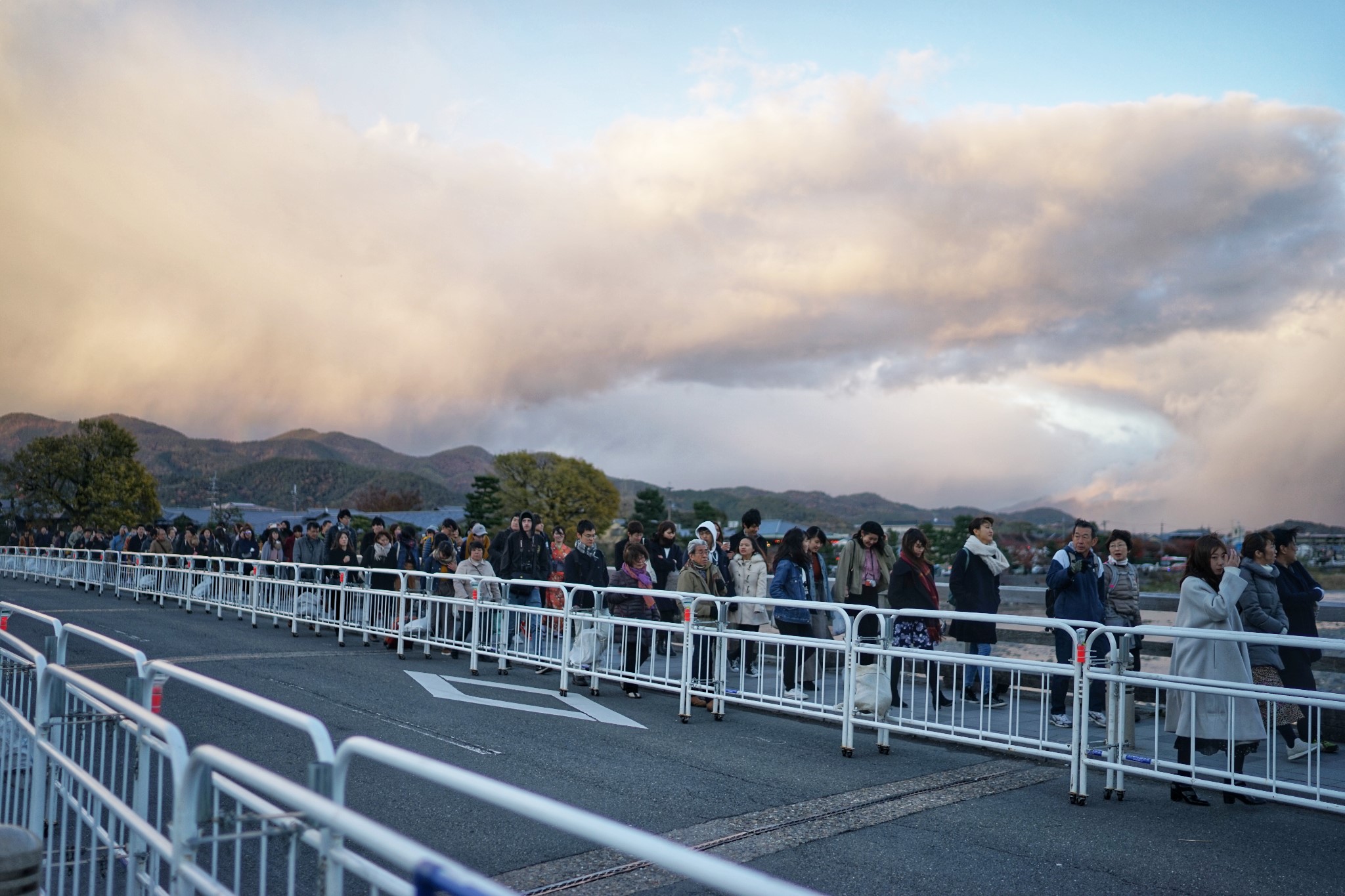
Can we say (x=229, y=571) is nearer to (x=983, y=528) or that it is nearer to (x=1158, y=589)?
(x=983, y=528)

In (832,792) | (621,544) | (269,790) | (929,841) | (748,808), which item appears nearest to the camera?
(269,790)

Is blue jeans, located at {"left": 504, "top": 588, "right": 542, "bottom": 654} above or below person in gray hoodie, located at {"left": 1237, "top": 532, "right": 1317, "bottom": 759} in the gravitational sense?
below

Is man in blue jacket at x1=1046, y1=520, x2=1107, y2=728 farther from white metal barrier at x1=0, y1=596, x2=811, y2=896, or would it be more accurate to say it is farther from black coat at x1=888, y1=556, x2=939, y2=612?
white metal barrier at x1=0, y1=596, x2=811, y2=896

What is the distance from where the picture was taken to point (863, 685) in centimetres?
893

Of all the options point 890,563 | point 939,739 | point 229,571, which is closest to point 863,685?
point 939,739

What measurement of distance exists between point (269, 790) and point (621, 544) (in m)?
10.3

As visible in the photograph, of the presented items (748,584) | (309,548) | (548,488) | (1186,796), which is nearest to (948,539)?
(548,488)

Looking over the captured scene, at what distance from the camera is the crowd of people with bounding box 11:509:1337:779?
740 centimetres

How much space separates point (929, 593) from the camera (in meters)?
10.6

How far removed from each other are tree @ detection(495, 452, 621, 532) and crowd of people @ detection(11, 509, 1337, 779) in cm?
10899

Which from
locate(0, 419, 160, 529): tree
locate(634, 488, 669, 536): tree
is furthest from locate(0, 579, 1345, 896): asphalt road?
locate(634, 488, 669, 536): tree

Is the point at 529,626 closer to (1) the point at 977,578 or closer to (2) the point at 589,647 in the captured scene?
(2) the point at 589,647

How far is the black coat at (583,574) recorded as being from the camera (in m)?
13.2

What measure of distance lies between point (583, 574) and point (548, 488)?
119 metres
